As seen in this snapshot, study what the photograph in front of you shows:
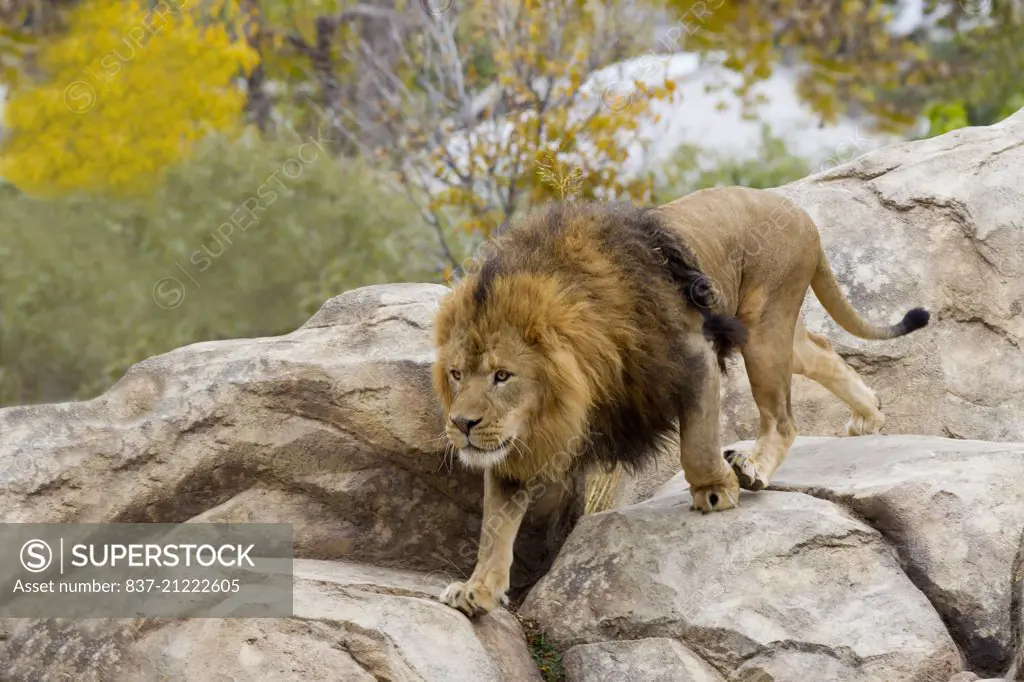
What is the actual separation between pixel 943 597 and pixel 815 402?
6.73ft

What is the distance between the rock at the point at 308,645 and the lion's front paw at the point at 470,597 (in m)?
0.04

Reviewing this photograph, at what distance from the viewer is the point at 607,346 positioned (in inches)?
169

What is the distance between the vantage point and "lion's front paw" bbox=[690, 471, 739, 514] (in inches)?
185

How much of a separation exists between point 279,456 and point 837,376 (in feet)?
8.15

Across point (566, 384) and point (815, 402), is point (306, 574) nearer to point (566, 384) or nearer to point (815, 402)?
point (566, 384)

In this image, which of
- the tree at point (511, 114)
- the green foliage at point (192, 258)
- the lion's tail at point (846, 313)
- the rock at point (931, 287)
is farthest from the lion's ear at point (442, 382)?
the green foliage at point (192, 258)

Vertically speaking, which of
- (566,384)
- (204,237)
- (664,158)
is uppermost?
(566,384)

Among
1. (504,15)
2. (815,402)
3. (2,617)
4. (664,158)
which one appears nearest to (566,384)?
(2,617)

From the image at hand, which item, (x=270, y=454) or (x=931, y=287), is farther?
(x=931, y=287)

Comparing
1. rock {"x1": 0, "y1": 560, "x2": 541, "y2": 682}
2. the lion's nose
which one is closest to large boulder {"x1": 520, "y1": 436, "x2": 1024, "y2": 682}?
rock {"x1": 0, "y1": 560, "x2": 541, "y2": 682}

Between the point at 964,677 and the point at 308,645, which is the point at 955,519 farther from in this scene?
the point at 308,645

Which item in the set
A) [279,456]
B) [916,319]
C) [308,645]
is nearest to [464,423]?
[308,645]

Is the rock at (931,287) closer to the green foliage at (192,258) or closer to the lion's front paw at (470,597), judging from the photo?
the lion's front paw at (470,597)

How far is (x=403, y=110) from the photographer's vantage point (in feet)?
38.2
